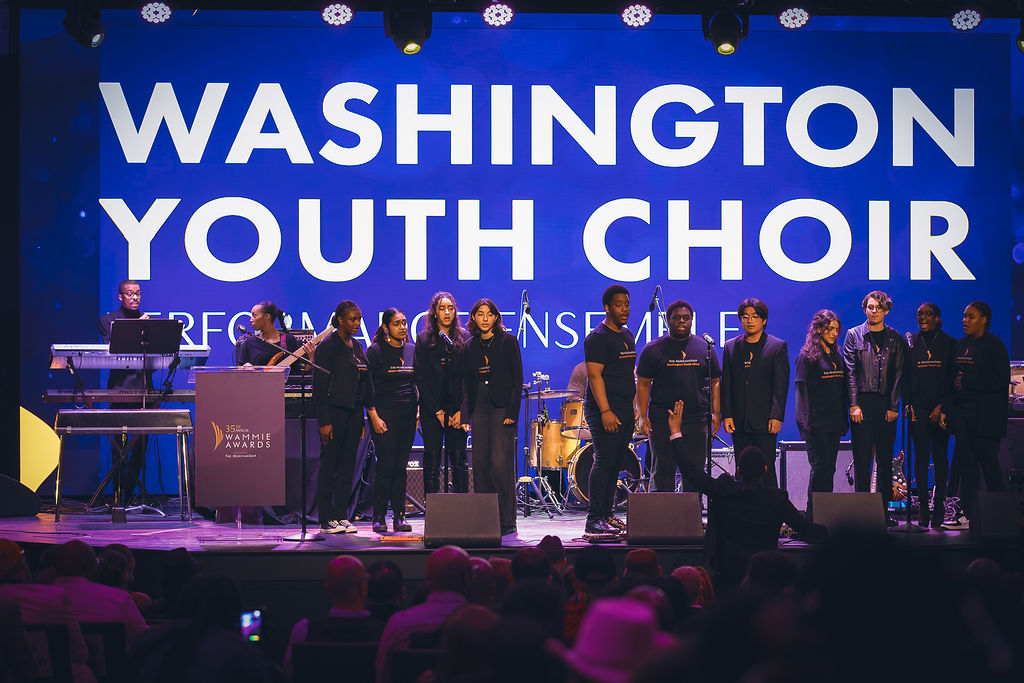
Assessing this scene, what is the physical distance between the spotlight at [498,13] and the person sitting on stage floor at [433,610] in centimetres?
716

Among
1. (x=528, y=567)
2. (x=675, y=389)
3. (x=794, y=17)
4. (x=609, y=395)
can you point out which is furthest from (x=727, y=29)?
(x=528, y=567)

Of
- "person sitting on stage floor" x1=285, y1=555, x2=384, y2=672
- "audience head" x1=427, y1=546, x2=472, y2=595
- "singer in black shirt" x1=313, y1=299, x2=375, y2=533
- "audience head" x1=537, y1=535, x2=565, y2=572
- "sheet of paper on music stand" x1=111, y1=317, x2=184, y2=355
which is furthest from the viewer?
"sheet of paper on music stand" x1=111, y1=317, x2=184, y2=355

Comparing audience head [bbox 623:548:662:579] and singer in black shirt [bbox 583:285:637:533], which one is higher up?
singer in black shirt [bbox 583:285:637:533]

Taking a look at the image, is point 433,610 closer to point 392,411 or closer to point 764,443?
point 392,411

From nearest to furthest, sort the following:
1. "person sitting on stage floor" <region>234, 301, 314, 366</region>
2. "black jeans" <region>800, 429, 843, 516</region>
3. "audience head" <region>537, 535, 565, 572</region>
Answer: "audience head" <region>537, 535, 565, 572</region>, "black jeans" <region>800, 429, 843, 516</region>, "person sitting on stage floor" <region>234, 301, 314, 366</region>

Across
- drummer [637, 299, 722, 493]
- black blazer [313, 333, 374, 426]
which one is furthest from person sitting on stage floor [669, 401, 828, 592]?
black blazer [313, 333, 374, 426]

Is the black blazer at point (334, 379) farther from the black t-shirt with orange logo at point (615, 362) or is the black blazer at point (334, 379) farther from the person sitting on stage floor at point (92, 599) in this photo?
the person sitting on stage floor at point (92, 599)

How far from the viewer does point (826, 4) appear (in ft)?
34.8

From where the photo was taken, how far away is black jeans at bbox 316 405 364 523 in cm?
799

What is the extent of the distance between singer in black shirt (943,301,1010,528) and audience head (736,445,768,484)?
9.62 feet

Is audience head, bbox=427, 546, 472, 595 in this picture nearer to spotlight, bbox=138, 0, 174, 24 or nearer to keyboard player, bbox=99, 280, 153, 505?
keyboard player, bbox=99, 280, 153, 505

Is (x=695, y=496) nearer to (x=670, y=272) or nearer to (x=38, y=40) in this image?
(x=670, y=272)

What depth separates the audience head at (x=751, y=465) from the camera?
627 cm

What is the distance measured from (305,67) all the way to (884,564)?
10.7 meters
